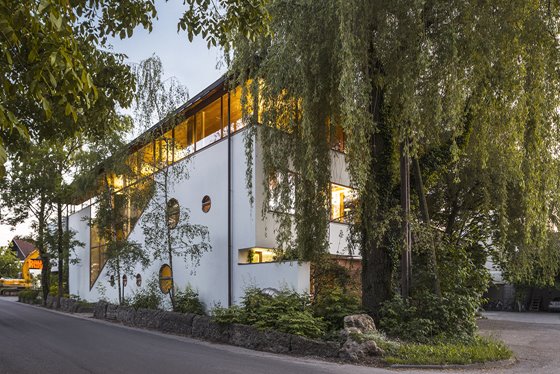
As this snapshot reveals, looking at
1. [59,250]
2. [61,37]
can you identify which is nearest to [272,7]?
[61,37]

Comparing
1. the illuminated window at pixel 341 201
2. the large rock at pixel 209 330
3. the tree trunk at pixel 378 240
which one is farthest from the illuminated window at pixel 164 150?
the tree trunk at pixel 378 240

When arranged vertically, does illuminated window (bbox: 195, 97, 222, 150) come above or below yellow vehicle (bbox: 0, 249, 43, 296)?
above

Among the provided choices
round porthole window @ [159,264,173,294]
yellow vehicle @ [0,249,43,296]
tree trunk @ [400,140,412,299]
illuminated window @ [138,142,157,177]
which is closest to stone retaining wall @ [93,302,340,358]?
round porthole window @ [159,264,173,294]

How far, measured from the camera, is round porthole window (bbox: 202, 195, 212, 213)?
65.3 ft

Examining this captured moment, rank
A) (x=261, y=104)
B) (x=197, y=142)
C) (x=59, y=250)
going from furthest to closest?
(x=59, y=250), (x=197, y=142), (x=261, y=104)

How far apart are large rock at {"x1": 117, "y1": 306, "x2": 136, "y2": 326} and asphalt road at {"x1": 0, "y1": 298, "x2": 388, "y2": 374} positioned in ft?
12.9

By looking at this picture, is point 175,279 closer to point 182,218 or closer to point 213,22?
point 182,218

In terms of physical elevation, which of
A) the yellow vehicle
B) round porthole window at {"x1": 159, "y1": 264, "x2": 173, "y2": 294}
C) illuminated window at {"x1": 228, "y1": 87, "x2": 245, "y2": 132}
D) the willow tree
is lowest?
the yellow vehicle

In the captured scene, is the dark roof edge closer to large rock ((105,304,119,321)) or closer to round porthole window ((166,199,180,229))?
round porthole window ((166,199,180,229))

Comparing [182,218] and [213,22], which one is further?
[182,218]

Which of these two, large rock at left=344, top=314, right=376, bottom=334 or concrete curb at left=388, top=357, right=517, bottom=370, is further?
large rock at left=344, top=314, right=376, bottom=334

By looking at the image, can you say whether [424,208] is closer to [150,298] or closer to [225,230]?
[225,230]

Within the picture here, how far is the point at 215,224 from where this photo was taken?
19.4m

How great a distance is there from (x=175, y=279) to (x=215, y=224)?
362cm
